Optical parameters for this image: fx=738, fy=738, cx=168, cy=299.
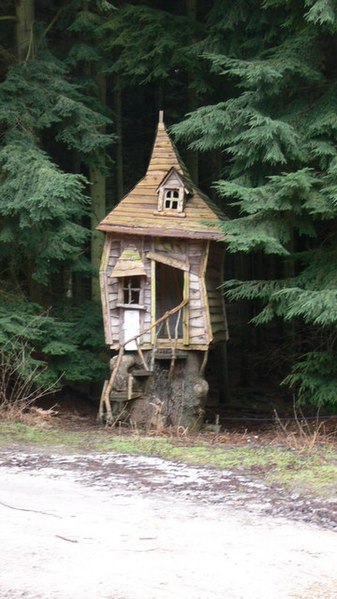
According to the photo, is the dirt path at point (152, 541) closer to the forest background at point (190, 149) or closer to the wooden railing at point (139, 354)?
the forest background at point (190, 149)

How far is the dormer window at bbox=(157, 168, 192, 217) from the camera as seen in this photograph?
13.9m

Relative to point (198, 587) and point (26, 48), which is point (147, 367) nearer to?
point (26, 48)

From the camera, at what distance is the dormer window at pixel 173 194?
13914 mm

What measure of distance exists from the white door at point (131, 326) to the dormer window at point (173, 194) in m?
1.98

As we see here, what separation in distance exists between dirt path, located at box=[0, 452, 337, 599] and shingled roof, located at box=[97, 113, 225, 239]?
617 centimetres

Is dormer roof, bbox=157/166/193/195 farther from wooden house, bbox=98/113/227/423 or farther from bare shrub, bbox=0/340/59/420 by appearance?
bare shrub, bbox=0/340/59/420

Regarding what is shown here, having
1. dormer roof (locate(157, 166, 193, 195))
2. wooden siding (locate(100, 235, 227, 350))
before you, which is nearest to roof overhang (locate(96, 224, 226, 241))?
wooden siding (locate(100, 235, 227, 350))

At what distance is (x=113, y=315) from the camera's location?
14062mm

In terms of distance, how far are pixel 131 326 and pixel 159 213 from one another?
2199 mm

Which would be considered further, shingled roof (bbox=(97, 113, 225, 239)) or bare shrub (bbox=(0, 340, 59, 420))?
shingled roof (bbox=(97, 113, 225, 239))

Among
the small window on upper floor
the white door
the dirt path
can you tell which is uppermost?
the small window on upper floor

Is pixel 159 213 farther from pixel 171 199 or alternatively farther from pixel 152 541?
pixel 152 541

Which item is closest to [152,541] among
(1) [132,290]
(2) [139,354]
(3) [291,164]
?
(2) [139,354]

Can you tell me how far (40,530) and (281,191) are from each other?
688cm
